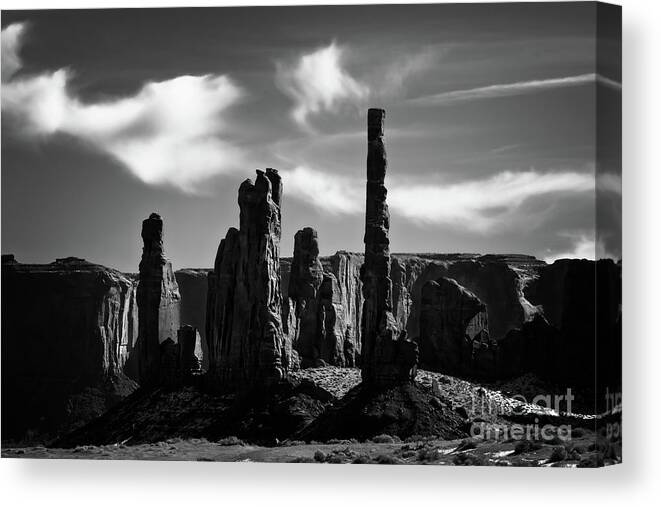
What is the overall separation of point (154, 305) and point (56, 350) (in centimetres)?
769

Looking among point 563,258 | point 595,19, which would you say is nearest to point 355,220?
point 563,258

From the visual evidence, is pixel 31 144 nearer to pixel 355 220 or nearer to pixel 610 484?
pixel 355 220

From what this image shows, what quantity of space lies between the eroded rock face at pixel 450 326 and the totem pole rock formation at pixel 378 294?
1562 millimetres

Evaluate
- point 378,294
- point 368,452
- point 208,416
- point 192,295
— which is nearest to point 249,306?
point 378,294

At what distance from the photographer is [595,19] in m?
38.9

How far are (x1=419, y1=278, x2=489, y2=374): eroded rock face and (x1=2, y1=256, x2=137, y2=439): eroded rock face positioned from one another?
7746 millimetres

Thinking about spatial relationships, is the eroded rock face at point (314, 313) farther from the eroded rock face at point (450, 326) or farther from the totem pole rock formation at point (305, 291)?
the eroded rock face at point (450, 326)

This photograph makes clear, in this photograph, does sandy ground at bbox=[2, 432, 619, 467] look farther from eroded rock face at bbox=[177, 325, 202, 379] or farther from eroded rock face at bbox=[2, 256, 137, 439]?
eroded rock face at bbox=[177, 325, 202, 379]

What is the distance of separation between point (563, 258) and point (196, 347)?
41.8ft

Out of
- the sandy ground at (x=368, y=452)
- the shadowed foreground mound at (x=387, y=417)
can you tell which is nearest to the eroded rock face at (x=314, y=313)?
the shadowed foreground mound at (x=387, y=417)

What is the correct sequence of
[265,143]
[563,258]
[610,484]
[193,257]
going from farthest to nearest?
[193,257]
[265,143]
[563,258]
[610,484]

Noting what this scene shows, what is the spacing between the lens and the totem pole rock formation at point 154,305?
162 feet

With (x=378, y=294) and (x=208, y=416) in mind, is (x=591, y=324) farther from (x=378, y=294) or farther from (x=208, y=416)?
(x=208, y=416)

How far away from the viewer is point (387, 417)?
142 feet
